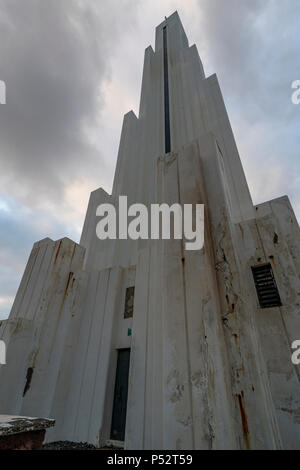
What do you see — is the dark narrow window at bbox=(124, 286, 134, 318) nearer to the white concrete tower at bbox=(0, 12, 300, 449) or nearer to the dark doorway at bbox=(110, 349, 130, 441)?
the white concrete tower at bbox=(0, 12, 300, 449)

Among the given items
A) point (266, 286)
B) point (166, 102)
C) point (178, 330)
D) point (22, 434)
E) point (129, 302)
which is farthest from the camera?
point (166, 102)

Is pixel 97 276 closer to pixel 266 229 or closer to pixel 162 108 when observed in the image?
pixel 266 229

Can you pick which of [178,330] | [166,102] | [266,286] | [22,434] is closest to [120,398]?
[22,434]

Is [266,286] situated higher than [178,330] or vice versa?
[266,286]

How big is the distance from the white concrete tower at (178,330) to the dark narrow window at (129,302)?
0.02 meters

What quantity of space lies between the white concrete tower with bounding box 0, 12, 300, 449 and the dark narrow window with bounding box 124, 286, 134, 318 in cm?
2

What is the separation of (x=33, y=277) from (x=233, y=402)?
390 centimetres

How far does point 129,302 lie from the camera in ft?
11.9

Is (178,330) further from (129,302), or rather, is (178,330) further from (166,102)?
(166,102)

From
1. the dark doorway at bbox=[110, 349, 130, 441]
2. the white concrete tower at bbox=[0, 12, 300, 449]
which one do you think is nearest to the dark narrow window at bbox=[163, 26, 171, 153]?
the white concrete tower at bbox=[0, 12, 300, 449]

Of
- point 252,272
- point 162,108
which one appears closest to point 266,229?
point 252,272

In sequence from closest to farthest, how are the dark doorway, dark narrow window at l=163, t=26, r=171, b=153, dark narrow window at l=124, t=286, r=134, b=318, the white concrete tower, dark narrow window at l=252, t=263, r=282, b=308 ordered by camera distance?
the white concrete tower
dark narrow window at l=252, t=263, r=282, b=308
the dark doorway
dark narrow window at l=124, t=286, r=134, b=318
dark narrow window at l=163, t=26, r=171, b=153

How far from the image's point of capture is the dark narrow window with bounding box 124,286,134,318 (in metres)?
3.54

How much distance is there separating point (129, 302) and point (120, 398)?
1.30 m
